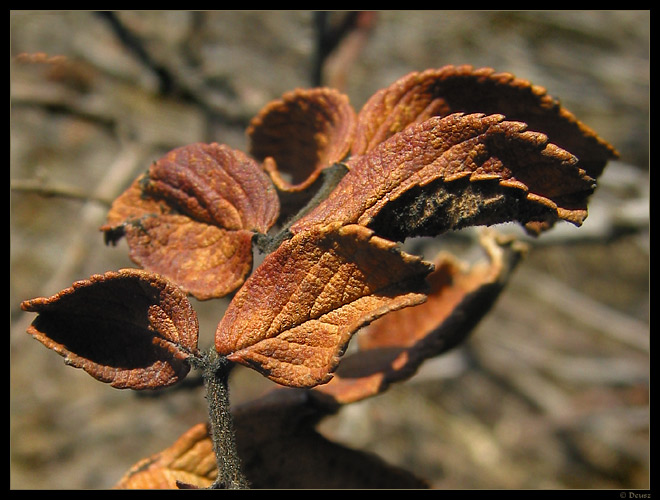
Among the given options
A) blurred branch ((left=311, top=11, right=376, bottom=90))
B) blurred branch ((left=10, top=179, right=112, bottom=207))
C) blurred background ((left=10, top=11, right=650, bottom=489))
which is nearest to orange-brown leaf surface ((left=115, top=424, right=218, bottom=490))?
blurred branch ((left=10, top=179, right=112, bottom=207))

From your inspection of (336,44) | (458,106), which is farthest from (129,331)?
(336,44)

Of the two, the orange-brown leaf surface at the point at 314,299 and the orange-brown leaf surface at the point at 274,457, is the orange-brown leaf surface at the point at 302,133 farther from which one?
the orange-brown leaf surface at the point at 274,457

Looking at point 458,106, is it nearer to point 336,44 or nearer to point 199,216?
point 199,216

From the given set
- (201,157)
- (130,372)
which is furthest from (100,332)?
(201,157)

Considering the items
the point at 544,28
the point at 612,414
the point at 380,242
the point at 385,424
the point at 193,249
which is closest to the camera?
the point at 380,242

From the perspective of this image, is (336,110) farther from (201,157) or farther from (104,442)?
(104,442)

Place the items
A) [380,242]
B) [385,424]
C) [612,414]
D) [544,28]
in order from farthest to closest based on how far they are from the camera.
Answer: [544,28] → [385,424] → [612,414] → [380,242]
